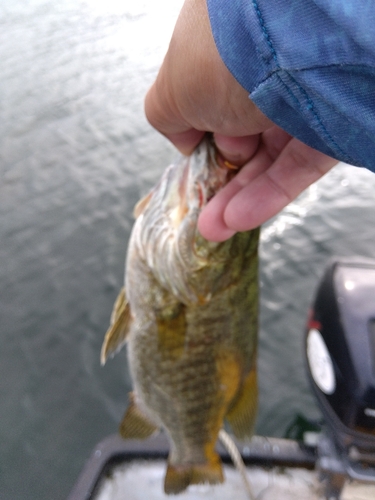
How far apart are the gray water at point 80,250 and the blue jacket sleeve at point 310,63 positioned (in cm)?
369

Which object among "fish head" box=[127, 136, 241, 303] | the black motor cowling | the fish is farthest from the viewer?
the black motor cowling

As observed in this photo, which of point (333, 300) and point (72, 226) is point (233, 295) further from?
point (72, 226)

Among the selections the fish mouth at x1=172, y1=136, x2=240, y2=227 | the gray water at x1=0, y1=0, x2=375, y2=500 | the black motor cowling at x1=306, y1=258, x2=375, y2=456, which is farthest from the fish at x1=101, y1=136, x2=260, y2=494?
the gray water at x1=0, y1=0, x2=375, y2=500

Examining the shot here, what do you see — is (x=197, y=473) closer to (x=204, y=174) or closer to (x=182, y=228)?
(x=182, y=228)

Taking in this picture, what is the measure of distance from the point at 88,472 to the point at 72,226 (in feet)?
14.0

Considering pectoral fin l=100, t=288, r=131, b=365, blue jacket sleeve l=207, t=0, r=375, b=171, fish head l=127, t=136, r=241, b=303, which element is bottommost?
pectoral fin l=100, t=288, r=131, b=365

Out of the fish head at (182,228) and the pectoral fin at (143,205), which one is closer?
the fish head at (182,228)

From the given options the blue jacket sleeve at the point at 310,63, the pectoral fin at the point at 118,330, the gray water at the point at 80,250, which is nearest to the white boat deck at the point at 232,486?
the pectoral fin at the point at 118,330

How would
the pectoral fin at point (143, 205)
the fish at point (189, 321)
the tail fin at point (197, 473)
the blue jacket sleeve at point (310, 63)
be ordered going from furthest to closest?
the tail fin at point (197, 473)
the pectoral fin at point (143, 205)
the fish at point (189, 321)
the blue jacket sleeve at point (310, 63)

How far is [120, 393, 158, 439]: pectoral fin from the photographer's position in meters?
2.32

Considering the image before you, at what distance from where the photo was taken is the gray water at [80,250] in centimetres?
406

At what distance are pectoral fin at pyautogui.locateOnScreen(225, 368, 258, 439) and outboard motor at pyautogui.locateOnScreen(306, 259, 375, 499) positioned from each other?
71 centimetres

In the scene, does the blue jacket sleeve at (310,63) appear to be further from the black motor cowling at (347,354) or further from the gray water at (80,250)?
the gray water at (80,250)

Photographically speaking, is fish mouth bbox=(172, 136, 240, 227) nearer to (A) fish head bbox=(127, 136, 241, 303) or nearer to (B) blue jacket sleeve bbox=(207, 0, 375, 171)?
(A) fish head bbox=(127, 136, 241, 303)
